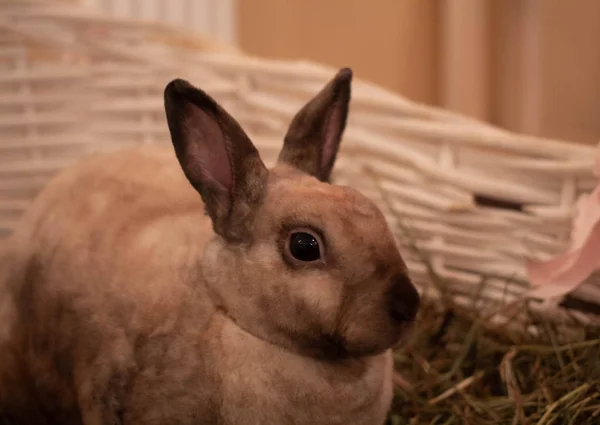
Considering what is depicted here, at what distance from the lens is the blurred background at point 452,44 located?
69.1 inches

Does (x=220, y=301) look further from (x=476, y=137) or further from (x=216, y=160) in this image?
(x=476, y=137)

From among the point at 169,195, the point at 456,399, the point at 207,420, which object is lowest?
the point at 456,399

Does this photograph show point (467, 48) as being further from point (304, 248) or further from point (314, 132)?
point (304, 248)

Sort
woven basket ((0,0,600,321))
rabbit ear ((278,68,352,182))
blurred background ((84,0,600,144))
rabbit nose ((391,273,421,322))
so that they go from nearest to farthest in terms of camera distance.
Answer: rabbit nose ((391,273,421,322)) → rabbit ear ((278,68,352,182)) → woven basket ((0,0,600,321)) → blurred background ((84,0,600,144))

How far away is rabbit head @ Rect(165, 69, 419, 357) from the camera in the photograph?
0.59 meters

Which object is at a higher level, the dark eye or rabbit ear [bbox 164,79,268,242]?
rabbit ear [bbox 164,79,268,242]

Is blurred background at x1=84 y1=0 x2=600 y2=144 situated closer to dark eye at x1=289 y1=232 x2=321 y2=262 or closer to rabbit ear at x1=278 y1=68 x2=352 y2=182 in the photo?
rabbit ear at x1=278 y1=68 x2=352 y2=182

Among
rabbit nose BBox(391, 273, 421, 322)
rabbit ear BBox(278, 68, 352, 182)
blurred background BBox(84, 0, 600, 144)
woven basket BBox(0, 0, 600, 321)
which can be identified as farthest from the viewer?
blurred background BBox(84, 0, 600, 144)

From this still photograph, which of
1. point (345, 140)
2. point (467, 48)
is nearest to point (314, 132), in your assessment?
point (345, 140)

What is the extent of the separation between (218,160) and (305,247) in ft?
0.42

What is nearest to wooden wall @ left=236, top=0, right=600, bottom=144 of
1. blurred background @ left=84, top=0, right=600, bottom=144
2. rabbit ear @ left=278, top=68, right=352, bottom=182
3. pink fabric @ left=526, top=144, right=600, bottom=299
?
blurred background @ left=84, top=0, right=600, bottom=144

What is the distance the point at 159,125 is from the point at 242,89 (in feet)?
0.49

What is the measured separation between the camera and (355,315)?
23.3 inches

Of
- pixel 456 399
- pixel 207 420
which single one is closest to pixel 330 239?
pixel 207 420
